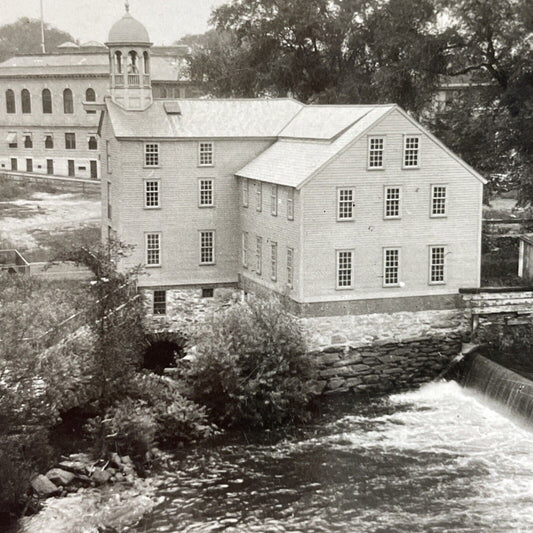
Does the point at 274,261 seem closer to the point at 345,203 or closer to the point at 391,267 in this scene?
the point at 345,203

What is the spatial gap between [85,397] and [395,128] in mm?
18471

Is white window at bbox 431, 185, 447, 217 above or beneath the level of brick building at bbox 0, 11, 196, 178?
beneath

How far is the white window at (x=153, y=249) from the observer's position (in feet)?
159

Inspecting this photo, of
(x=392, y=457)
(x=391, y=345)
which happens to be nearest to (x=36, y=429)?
(x=392, y=457)

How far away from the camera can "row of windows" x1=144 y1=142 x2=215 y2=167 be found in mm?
47969

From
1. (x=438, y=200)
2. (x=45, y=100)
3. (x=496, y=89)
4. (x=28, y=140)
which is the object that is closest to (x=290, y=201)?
(x=438, y=200)

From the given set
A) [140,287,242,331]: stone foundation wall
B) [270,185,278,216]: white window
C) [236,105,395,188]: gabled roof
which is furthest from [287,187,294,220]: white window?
[140,287,242,331]: stone foundation wall

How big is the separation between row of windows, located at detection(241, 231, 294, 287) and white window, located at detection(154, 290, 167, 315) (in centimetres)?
454

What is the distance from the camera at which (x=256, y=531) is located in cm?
2895

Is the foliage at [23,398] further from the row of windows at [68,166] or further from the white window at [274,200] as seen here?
the row of windows at [68,166]

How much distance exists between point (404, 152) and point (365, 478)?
16.8 meters

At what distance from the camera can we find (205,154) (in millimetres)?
49000

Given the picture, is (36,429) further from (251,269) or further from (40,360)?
(251,269)

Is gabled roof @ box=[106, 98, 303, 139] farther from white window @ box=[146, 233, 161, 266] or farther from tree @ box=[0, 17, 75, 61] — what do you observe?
tree @ box=[0, 17, 75, 61]
